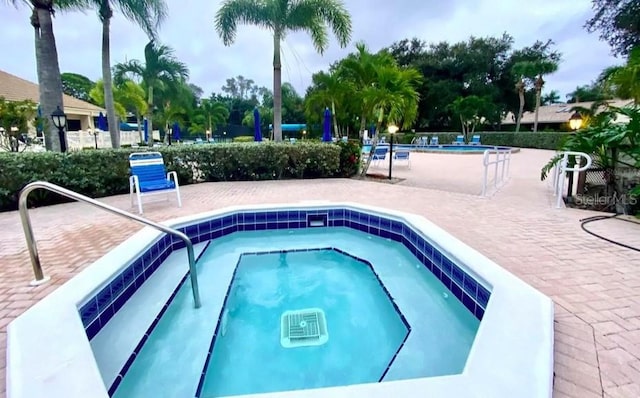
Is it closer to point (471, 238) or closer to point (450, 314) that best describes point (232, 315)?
point (450, 314)

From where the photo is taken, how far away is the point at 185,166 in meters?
7.69

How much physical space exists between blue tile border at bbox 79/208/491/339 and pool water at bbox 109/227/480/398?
0.13 meters

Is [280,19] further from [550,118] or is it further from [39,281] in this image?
[550,118]

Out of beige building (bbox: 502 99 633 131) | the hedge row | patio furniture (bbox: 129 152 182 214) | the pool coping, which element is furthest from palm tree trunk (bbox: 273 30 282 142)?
beige building (bbox: 502 99 633 131)

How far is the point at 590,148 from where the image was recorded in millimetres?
5160

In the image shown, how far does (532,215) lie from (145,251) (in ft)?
16.4

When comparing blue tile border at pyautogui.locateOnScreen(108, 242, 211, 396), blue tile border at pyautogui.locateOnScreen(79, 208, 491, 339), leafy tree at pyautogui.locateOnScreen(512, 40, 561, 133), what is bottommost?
blue tile border at pyautogui.locateOnScreen(108, 242, 211, 396)

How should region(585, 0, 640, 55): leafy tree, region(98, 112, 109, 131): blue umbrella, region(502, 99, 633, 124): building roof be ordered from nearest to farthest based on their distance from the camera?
1. region(585, 0, 640, 55): leafy tree
2. region(98, 112, 109, 131): blue umbrella
3. region(502, 99, 633, 124): building roof

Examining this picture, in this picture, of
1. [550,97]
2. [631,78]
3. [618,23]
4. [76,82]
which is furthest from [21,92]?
[550,97]

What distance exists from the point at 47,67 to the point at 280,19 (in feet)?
19.2

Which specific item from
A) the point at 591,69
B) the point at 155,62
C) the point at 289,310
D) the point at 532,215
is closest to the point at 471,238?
the point at 532,215

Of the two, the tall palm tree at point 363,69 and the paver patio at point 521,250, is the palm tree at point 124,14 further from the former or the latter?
the tall palm tree at point 363,69

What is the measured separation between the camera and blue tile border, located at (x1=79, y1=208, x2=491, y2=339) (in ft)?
7.97

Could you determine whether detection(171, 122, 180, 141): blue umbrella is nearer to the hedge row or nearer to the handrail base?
the hedge row
